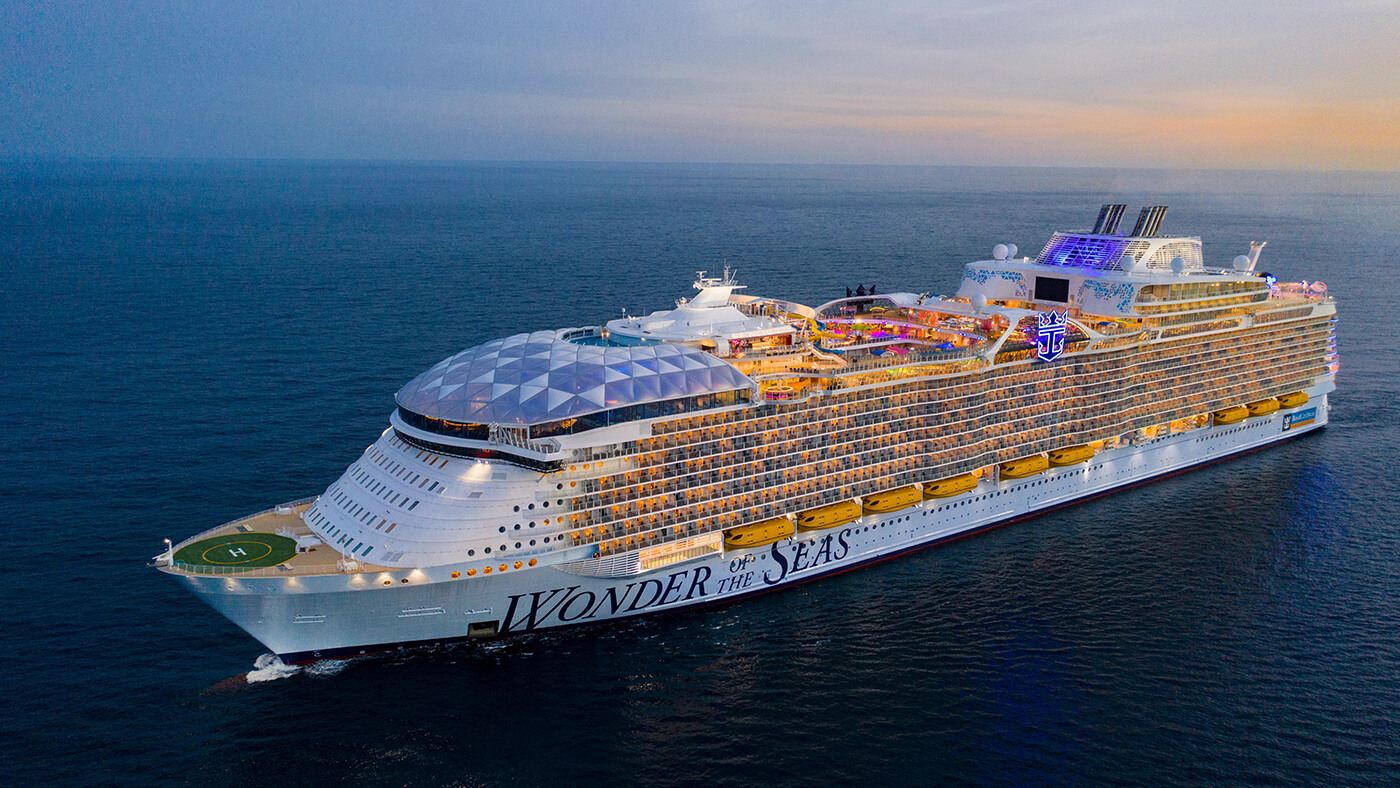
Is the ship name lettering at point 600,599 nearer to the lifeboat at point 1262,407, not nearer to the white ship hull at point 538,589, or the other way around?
the white ship hull at point 538,589

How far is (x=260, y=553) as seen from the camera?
4434 centimetres

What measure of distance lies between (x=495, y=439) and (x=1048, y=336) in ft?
125

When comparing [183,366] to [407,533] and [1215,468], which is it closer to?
[407,533]

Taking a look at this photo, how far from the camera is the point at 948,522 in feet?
195

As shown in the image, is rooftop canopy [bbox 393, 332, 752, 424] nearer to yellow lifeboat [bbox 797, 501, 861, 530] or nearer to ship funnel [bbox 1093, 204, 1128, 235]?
yellow lifeboat [bbox 797, 501, 861, 530]

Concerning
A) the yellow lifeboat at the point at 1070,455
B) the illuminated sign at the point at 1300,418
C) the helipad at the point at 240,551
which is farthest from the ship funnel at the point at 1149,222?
the helipad at the point at 240,551

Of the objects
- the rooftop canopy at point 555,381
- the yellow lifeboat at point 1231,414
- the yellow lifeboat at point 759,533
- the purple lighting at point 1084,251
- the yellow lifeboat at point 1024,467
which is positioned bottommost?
the yellow lifeboat at point 759,533

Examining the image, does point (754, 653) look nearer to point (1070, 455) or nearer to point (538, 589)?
point (538, 589)

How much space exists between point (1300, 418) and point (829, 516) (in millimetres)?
54063

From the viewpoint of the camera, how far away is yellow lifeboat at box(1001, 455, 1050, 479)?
60.9 m

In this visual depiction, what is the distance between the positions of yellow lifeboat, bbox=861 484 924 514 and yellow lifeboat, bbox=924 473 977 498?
923mm

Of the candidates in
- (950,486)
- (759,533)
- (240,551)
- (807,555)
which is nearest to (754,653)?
(759,533)

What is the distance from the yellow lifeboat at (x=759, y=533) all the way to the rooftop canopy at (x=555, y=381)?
7946 mm

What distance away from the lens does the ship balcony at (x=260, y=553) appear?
42.2 metres
